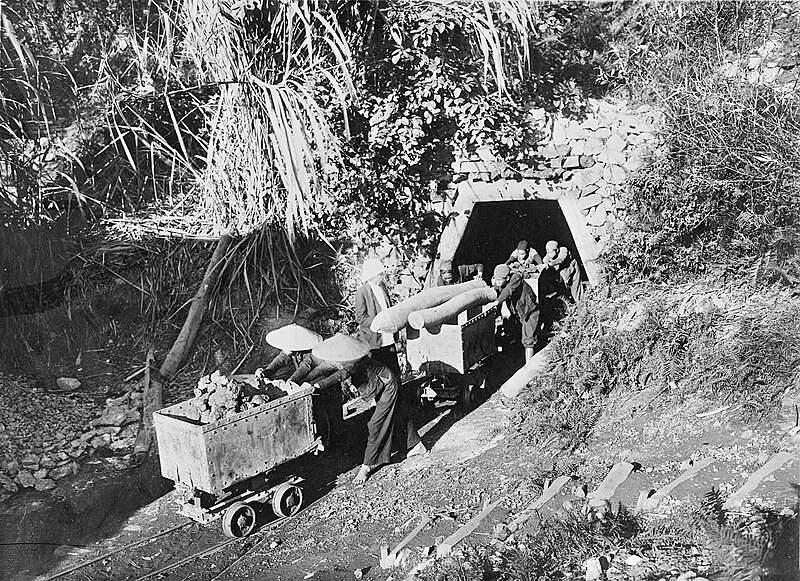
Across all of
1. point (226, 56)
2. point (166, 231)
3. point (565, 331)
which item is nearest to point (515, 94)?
point (565, 331)

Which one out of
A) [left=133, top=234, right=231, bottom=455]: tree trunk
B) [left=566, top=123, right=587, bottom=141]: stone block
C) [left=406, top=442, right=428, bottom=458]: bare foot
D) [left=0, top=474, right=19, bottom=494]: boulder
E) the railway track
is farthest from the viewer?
[left=566, top=123, right=587, bottom=141]: stone block

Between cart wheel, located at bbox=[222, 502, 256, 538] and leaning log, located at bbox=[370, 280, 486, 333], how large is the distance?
2.50 m

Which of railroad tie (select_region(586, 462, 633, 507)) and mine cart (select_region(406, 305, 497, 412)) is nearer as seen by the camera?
railroad tie (select_region(586, 462, 633, 507))

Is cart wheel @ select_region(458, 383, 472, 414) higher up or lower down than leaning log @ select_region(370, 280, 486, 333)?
lower down

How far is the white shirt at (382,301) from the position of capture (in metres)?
7.41

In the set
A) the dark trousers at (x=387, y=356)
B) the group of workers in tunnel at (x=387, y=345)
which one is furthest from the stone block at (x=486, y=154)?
the dark trousers at (x=387, y=356)

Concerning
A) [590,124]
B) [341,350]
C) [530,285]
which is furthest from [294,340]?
[590,124]

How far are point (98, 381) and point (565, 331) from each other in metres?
5.37

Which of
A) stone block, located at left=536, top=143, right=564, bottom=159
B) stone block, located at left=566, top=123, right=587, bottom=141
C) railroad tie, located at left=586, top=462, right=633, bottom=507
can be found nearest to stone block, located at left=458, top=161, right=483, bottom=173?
stone block, located at left=536, top=143, right=564, bottom=159

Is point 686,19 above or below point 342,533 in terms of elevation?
above

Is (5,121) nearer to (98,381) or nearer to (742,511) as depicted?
(98,381)

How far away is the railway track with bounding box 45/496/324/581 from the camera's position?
16.5 ft

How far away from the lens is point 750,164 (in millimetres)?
5809

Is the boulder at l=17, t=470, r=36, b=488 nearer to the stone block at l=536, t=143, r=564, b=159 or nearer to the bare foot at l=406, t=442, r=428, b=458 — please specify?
the bare foot at l=406, t=442, r=428, b=458
